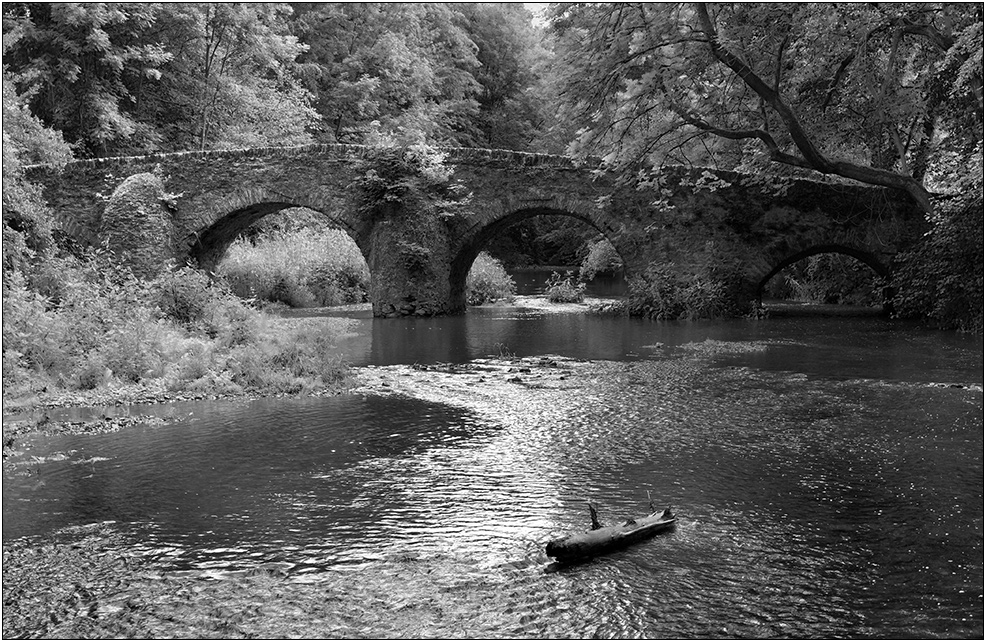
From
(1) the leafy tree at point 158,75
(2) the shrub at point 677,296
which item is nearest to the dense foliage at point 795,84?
(2) the shrub at point 677,296

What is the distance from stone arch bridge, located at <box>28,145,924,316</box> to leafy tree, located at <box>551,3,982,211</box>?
1.93m

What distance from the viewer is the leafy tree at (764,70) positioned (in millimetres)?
12664

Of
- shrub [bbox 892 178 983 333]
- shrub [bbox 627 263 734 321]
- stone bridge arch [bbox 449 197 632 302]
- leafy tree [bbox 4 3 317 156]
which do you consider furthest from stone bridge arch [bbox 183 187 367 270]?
shrub [bbox 892 178 983 333]

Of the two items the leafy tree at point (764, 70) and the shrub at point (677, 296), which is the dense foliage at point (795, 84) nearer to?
the leafy tree at point (764, 70)

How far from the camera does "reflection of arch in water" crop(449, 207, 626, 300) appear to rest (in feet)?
59.7

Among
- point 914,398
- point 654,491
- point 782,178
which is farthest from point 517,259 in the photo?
point 654,491

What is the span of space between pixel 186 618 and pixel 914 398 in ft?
24.3

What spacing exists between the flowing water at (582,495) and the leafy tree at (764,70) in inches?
189

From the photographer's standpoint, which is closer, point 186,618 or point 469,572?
point 186,618

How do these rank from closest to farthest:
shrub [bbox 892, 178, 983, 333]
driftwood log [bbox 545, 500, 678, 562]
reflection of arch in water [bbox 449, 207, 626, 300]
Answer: driftwood log [bbox 545, 500, 678, 562], shrub [bbox 892, 178, 983, 333], reflection of arch in water [bbox 449, 207, 626, 300]

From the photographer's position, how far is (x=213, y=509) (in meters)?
5.57

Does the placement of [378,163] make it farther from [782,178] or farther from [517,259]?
[517,259]

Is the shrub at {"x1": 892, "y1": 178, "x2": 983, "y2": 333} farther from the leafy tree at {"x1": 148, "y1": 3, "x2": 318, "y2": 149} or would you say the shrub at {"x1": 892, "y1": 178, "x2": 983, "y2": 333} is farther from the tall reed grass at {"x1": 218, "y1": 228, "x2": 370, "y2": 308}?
the leafy tree at {"x1": 148, "y1": 3, "x2": 318, "y2": 149}

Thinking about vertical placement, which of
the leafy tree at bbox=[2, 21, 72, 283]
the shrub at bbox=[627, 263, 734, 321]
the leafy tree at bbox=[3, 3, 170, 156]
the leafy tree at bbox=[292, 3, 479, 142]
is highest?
the leafy tree at bbox=[292, 3, 479, 142]
